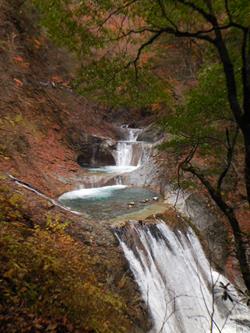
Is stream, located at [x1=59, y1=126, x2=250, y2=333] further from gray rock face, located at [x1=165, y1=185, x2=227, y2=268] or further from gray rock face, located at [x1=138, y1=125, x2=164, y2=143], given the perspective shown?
gray rock face, located at [x1=138, y1=125, x2=164, y2=143]

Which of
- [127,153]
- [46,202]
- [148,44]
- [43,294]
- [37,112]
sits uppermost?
[148,44]

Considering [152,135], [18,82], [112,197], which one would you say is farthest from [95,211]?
[152,135]

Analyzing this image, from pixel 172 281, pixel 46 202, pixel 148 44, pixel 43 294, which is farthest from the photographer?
pixel 172 281

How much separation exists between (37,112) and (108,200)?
6056mm

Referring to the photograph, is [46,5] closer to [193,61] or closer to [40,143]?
[40,143]

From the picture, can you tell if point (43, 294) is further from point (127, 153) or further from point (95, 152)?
point (127, 153)

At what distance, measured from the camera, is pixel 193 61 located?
2155 cm

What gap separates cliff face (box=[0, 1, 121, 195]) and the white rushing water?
13.4 feet

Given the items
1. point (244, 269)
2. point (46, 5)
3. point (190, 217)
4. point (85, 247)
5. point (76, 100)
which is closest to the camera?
point (46, 5)

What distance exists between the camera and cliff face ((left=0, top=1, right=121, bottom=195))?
34.9 feet

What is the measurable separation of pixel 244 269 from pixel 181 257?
3.91m

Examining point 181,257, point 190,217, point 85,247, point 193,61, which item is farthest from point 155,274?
point 193,61

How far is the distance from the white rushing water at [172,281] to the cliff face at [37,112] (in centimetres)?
408

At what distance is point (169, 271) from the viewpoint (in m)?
7.49
